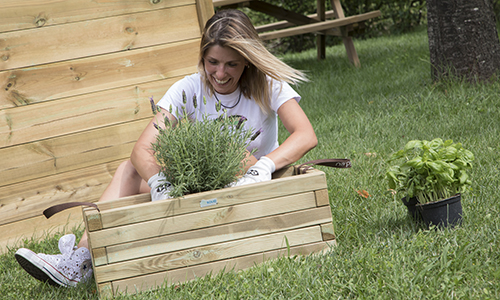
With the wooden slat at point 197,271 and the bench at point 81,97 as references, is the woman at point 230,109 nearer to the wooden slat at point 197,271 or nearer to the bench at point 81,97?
the bench at point 81,97

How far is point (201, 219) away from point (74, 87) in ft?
4.90

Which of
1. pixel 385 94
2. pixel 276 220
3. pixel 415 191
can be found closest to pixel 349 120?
Result: pixel 385 94

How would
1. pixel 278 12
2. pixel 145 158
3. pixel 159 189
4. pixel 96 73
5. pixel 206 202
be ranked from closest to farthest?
pixel 206 202 < pixel 159 189 < pixel 145 158 < pixel 96 73 < pixel 278 12

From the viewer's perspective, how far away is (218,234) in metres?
1.72

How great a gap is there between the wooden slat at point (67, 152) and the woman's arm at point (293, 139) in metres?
1.14

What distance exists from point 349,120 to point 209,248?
8.85 ft

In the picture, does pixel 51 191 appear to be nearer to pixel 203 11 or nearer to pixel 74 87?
pixel 74 87

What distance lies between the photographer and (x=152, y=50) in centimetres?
285

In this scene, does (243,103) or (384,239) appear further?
(243,103)

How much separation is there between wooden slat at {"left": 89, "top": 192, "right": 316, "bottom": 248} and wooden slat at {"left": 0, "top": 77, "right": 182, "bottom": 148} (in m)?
1.27

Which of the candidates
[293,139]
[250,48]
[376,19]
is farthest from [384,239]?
[376,19]

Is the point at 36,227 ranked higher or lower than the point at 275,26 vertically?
lower

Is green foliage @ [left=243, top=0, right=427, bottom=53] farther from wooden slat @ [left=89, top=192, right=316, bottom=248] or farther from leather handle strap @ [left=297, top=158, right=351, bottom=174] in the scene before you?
wooden slat @ [left=89, top=192, right=316, bottom=248]

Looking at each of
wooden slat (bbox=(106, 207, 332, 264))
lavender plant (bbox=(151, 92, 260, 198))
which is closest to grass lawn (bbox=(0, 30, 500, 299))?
wooden slat (bbox=(106, 207, 332, 264))
